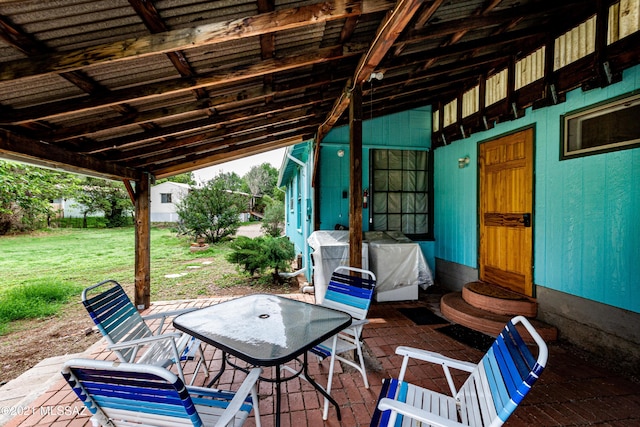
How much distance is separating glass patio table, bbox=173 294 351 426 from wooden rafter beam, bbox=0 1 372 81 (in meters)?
1.79

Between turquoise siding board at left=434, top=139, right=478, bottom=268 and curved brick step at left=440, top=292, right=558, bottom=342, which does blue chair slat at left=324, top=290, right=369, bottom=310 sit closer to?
curved brick step at left=440, top=292, right=558, bottom=342

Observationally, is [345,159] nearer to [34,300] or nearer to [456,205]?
[456,205]

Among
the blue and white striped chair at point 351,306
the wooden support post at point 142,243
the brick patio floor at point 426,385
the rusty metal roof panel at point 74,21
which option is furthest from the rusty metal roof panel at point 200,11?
the wooden support post at point 142,243

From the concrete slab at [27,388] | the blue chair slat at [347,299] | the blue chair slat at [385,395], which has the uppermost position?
the blue chair slat at [347,299]

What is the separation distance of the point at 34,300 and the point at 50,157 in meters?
4.09

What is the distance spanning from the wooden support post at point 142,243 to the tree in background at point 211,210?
705cm

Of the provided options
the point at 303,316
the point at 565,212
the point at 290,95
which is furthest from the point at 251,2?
the point at 565,212

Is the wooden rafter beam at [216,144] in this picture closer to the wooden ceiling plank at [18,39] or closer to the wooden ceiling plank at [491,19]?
the wooden ceiling plank at [18,39]

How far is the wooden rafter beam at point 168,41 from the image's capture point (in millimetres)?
1640

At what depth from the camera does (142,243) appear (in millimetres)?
4562

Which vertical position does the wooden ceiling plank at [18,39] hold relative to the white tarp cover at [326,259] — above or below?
above

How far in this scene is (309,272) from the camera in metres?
6.20

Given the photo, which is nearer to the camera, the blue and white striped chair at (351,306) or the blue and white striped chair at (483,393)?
the blue and white striped chair at (483,393)

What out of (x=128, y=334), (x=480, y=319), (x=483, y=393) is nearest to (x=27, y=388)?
(x=128, y=334)
